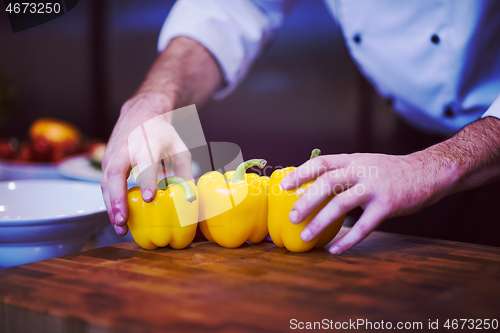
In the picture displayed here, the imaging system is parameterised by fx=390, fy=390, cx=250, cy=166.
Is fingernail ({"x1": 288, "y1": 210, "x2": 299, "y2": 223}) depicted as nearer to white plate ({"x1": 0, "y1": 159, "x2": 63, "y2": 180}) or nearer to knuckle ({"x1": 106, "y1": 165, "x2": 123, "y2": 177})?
knuckle ({"x1": 106, "y1": 165, "x2": 123, "y2": 177})

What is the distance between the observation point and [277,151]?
2271 millimetres

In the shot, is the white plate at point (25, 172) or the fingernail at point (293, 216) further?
the white plate at point (25, 172)

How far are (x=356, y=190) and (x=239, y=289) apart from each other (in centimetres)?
26

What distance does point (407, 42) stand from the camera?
1204 millimetres

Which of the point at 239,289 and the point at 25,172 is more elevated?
the point at 25,172

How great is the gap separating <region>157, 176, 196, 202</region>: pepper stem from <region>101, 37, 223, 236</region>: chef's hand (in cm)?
3

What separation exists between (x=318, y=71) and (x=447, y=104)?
1042 mm

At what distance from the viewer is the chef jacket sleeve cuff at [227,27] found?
4.21ft

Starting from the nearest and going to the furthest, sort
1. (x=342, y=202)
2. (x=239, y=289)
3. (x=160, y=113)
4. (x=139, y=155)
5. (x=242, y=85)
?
(x=239, y=289), (x=342, y=202), (x=139, y=155), (x=160, y=113), (x=242, y=85)

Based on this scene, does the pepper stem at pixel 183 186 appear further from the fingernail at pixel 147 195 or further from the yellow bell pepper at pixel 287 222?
the yellow bell pepper at pixel 287 222

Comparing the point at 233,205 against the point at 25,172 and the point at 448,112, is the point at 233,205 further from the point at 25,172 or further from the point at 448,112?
the point at 25,172

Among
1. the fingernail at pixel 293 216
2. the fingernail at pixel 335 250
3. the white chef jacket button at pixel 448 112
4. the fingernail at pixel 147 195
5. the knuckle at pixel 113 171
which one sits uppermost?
the white chef jacket button at pixel 448 112

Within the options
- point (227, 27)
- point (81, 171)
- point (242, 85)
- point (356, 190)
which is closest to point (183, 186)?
point (356, 190)

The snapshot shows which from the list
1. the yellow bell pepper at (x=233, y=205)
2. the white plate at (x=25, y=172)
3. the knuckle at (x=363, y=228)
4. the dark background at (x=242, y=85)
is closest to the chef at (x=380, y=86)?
the knuckle at (x=363, y=228)
